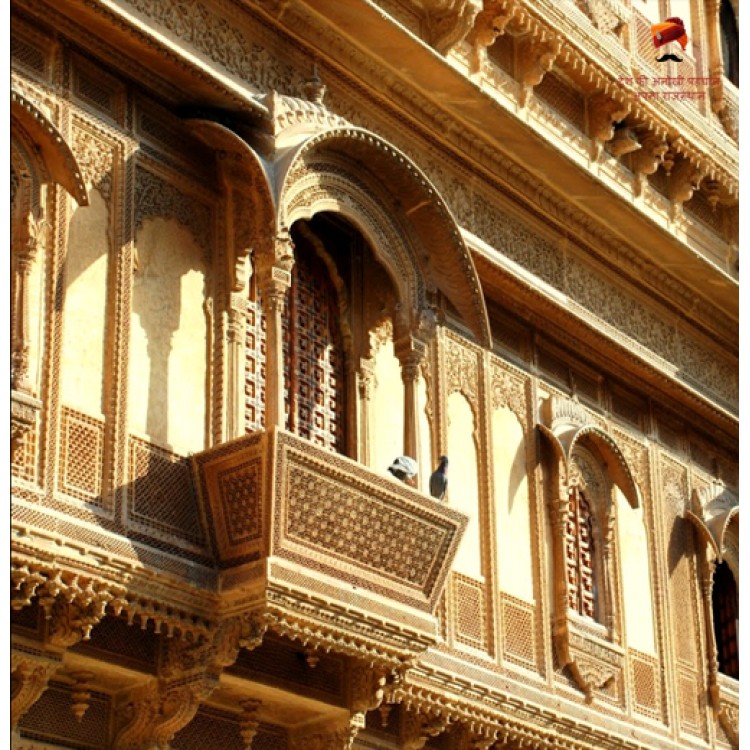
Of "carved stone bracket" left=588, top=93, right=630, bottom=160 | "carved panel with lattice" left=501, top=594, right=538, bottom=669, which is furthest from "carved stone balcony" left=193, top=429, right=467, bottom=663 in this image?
"carved stone bracket" left=588, top=93, right=630, bottom=160

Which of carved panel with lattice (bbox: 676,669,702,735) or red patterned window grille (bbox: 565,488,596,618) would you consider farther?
carved panel with lattice (bbox: 676,669,702,735)

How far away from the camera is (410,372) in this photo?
11.0 metres

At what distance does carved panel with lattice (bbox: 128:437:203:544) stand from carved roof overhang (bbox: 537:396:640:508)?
352 centimetres

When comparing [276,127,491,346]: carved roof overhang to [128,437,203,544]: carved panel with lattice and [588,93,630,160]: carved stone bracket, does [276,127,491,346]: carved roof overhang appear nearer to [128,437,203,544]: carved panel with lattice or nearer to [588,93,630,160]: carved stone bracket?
[128,437,203,544]: carved panel with lattice

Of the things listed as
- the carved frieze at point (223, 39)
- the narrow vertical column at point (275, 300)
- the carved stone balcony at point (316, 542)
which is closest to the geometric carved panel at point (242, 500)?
the carved stone balcony at point (316, 542)

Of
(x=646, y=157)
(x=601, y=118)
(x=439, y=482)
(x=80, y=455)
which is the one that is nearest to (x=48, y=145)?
(x=80, y=455)

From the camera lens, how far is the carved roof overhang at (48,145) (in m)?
8.98

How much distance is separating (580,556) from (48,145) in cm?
513

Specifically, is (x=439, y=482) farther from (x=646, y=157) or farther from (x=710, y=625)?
(x=646, y=157)

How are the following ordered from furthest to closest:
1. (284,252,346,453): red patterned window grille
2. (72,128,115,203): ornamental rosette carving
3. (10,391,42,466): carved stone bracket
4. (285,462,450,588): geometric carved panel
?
(284,252,346,453): red patterned window grille < (72,128,115,203): ornamental rosette carving < (285,462,450,588): geometric carved panel < (10,391,42,466): carved stone bracket

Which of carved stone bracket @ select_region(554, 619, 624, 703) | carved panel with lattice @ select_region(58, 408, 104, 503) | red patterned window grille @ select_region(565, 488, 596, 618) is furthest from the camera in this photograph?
red patterned window grille @ select_region(565, 488, 596, 618)

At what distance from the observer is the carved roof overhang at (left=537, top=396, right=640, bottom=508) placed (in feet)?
41.8

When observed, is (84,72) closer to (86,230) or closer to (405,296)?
(86,230)
